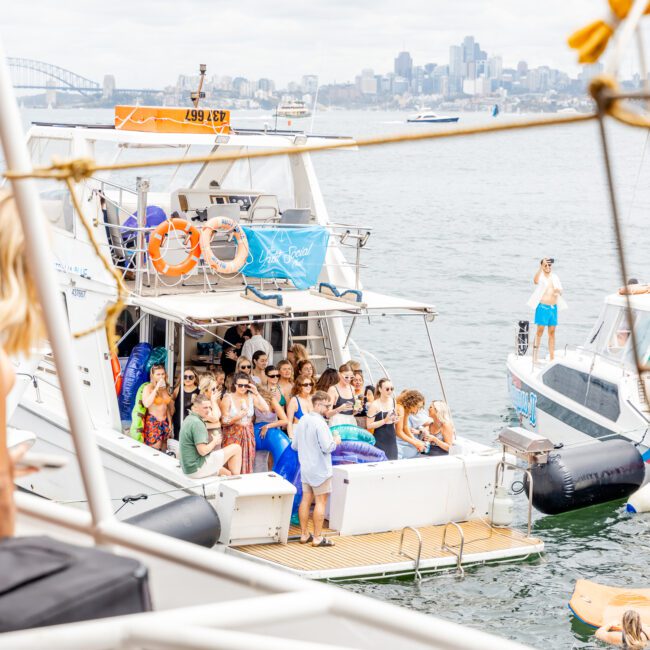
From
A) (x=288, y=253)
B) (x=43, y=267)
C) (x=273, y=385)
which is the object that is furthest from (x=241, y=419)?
(x=43, y=267)

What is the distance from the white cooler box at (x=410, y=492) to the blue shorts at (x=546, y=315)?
24.4ft

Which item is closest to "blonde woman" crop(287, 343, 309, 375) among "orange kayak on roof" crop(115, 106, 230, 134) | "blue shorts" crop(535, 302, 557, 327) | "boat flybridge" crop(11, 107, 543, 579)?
"boat flybridge" crop(11, 107, 543, 579)

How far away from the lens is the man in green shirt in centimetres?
1057

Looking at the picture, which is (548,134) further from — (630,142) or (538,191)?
(538,191)

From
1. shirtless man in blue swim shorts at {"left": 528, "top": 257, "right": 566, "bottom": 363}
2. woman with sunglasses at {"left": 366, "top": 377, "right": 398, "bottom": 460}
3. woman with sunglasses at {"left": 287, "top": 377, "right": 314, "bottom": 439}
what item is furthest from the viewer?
shirtless man in blue swim shorts at {"left": 528, "top": 257, "right": 566, "bottom": 363}

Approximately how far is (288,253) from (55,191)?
9.68 feet

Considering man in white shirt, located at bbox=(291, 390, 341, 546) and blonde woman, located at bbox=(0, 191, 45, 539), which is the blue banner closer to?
man in white shirt, located at bbox=(291, 390, 341, 546)

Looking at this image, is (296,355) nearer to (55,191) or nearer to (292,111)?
(55,191)

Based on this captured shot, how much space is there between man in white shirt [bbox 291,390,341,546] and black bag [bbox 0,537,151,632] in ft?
25.4

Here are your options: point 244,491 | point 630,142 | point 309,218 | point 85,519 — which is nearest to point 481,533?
point 244,491

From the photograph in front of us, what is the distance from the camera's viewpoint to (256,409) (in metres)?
11.4

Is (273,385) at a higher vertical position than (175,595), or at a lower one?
lower

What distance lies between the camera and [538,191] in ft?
265

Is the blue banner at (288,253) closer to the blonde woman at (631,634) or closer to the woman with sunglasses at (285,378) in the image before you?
the woman with sunglasses at (285,378)
